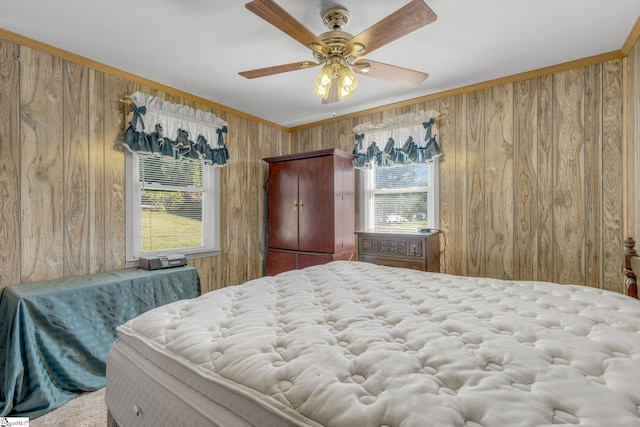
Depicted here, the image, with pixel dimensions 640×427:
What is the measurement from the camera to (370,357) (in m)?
0.85

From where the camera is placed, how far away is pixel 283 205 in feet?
12.9

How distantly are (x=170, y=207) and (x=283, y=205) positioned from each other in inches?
51.8

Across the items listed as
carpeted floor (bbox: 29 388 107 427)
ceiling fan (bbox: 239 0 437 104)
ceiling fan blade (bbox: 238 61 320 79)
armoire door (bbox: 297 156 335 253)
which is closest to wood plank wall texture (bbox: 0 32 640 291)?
carpeted floor (bbox: 29 388 107 427)

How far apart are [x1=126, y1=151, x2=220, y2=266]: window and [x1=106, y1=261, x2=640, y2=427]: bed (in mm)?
1917

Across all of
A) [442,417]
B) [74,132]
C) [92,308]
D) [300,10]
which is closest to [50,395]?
[92,308]

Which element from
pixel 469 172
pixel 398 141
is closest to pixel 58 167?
pixel 398 141

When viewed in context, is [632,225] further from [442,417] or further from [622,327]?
[442,417]

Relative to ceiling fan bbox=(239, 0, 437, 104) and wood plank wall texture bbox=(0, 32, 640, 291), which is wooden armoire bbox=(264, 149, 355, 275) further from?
ceiling fan bbox=(239, 0, 437, 104)

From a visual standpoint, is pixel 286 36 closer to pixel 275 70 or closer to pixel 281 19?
pixel 275 70

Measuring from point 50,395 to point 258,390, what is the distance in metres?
2.03

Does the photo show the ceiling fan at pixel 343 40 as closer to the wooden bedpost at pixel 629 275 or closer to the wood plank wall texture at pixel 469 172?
the wood plank wall texture at pixel 469 172

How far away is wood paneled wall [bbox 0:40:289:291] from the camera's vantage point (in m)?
2.22

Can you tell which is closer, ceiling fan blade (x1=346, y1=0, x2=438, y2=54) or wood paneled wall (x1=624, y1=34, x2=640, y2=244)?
ceiling fan blade (x1=346, y1=0, x2=438, y2=54)

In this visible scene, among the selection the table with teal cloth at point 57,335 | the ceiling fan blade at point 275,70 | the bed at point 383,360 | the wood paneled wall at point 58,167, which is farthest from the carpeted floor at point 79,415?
the ceiling fan blade at point 275,70
